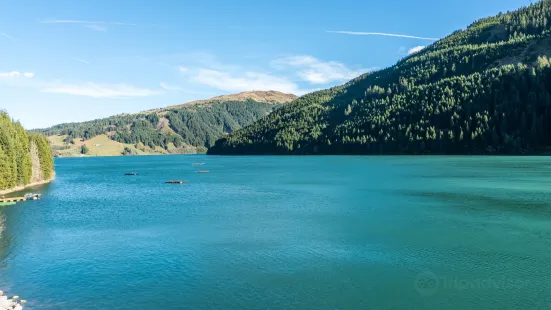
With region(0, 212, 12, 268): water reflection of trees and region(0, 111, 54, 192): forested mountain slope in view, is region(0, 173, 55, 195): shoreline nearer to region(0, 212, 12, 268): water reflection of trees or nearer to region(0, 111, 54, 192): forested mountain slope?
region(0, 111, 54, 192): forested mountain slope

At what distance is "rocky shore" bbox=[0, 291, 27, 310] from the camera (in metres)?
31.1

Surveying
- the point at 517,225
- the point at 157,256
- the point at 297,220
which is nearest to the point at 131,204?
the point at 297,220

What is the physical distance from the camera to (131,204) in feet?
317

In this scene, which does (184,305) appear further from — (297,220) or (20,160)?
(20,160)

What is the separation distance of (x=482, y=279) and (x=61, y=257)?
46.2 meters

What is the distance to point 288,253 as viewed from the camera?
159 feet

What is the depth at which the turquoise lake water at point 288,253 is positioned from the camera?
34750 millimetres

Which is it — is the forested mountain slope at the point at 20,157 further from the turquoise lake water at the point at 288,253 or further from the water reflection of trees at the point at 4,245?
the water reflection of trees at the point at 4,245
